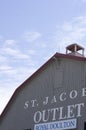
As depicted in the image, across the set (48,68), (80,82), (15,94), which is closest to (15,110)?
(15,94)

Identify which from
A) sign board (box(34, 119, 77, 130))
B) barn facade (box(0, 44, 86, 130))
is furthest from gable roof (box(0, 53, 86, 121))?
sign board (box(34, 119, 77, 130))

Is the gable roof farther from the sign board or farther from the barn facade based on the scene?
the sign board

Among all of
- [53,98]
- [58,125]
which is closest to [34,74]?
[53,98]

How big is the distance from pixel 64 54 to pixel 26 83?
4.73 meters

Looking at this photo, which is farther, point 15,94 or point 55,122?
point 15,94

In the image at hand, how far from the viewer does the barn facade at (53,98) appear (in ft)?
99.0

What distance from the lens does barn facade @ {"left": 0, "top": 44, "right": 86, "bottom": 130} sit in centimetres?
3017

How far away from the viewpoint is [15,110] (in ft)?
116

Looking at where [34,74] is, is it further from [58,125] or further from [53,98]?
[58,125]

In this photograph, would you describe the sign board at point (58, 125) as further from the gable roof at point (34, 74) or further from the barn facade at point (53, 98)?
the gable roof at point (34, 74)

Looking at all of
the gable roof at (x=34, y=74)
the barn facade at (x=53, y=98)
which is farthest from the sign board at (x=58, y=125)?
the gable roof at (x=34, y=74)

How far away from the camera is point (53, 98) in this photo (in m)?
32.1

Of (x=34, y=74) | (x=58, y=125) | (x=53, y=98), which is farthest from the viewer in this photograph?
(x=34, y=74)

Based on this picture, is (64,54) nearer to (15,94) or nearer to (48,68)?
(48,68)
